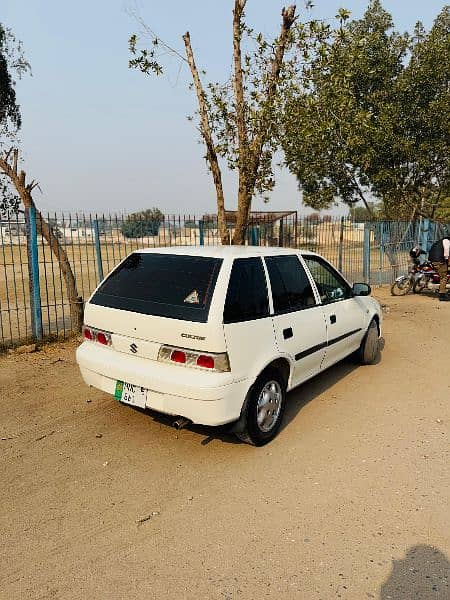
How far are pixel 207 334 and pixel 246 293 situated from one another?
582mm

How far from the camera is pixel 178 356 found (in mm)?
3434

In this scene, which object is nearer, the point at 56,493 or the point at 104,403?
the point at 56,493

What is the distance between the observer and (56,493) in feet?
10.4

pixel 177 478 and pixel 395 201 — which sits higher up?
pixel 395 201

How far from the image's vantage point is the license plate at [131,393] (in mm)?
3562

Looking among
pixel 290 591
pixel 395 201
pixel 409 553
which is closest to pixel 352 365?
pixel 409 553

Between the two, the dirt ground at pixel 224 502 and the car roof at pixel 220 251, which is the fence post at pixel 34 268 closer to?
the dirt ground at pixel 224 502

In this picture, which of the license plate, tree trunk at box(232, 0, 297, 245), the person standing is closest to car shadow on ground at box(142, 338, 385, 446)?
the license plate

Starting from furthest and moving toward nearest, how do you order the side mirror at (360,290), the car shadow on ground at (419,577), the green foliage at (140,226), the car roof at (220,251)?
the green foliage at (140,226) → the side mirror at (360,290) → the car roof at (220,251) → the car shadow on ground at (419,577)

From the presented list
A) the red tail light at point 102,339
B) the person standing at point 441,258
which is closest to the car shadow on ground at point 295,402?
A: the red tail light at point 102,339

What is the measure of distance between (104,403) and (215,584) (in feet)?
8.73

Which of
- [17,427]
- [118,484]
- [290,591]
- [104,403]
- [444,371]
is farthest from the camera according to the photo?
[444,371]

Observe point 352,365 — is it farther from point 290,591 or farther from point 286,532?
point 290,591

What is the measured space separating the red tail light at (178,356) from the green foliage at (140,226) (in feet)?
17.0
